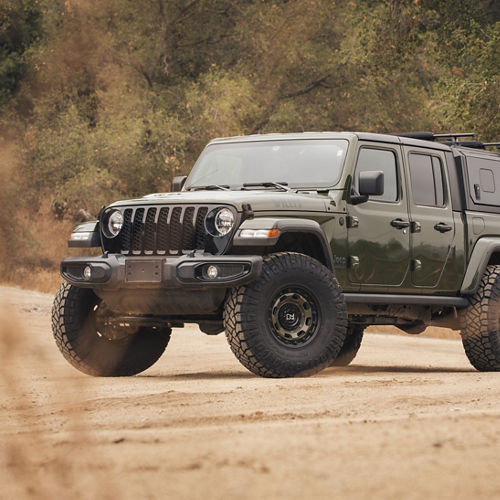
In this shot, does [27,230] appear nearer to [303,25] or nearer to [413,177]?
[303,25]

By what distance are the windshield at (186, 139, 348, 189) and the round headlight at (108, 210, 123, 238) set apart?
40.9 inches

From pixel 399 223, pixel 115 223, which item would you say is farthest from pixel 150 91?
pixel 115 223

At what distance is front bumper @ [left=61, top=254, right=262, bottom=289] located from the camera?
8477 mm

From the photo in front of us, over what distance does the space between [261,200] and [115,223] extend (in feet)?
4.27

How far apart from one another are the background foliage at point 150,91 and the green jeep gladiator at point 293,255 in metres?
16.9

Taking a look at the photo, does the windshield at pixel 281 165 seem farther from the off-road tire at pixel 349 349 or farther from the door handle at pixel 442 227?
the off-road tire at pixel 349 349

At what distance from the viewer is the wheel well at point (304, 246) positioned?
919 centimetres

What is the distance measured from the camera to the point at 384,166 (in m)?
10.2

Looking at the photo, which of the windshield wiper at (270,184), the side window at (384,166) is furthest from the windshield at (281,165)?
the side window at (384,166)

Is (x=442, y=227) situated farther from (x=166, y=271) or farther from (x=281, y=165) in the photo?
(x=166, y=271)

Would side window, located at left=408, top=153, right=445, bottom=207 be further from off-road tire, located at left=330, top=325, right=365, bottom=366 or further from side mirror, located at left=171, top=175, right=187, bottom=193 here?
side mirror, located at left=171, top=175, right=187, bottom=193

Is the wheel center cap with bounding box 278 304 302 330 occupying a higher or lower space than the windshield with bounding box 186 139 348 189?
lower

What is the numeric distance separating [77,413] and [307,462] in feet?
8.32

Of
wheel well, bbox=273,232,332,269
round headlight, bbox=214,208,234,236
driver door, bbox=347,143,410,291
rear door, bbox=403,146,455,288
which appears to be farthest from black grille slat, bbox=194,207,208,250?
rear door, bbox=403,146,455,288
